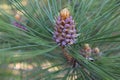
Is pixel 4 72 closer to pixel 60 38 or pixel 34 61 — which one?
pixel 60 38

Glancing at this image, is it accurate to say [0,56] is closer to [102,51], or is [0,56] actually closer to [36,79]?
[36,79]

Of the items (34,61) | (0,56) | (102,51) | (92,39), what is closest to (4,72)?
(0,56)

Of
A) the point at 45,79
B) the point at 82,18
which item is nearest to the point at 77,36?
the point at 82,18

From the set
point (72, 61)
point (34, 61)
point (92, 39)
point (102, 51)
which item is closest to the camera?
point (92, 39)

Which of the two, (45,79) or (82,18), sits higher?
(82,18)

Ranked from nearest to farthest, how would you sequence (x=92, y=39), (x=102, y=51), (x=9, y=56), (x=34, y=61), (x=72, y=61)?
(x=9, y=56) < (x=92, y=39) < (x=72, y=61) < (x=102, y=51) < (x=34, y=61)

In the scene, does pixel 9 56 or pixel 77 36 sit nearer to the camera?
pixel 9 56
